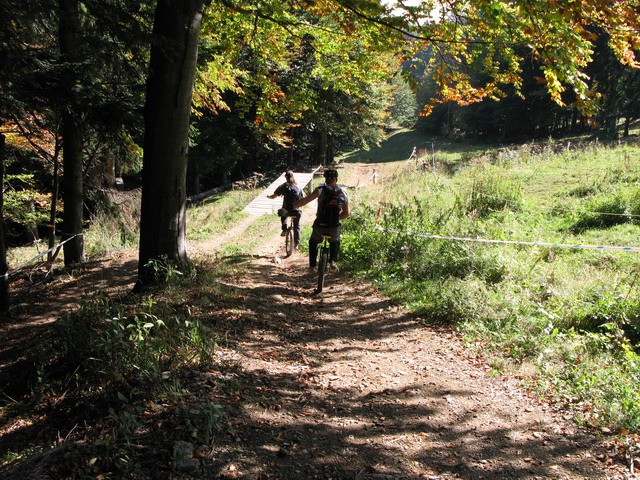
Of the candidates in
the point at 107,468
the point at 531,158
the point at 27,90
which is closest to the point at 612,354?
the point at 107,468

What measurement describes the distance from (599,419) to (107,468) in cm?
391

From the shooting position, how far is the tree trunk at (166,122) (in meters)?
5.80

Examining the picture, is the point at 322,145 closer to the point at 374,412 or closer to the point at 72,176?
the point at 72,176

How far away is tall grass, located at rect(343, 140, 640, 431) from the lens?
15.5ft

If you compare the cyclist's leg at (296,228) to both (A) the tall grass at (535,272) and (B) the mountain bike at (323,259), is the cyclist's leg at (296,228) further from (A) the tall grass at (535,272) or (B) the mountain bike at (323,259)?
(B) the mountain bike at (323,259)

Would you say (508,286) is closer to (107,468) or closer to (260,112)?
(107,468)

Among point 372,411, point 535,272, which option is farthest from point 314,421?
point 535,272

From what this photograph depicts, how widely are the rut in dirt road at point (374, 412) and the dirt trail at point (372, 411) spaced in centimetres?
1

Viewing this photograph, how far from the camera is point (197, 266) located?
23.6 ft

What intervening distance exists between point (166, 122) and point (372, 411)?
446 cm

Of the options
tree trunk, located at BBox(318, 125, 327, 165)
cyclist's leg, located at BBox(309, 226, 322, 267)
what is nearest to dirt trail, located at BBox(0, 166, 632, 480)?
cyclist's leg, located at BBox(309, 226, 322, 267)

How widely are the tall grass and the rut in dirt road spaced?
1.84 ft

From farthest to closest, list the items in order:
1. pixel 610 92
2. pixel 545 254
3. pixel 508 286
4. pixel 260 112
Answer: pixel 610 92, pixel 260 112, pixel 545 254, pixel 508 286

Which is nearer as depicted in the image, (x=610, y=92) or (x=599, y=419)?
(x=599, y=419)
